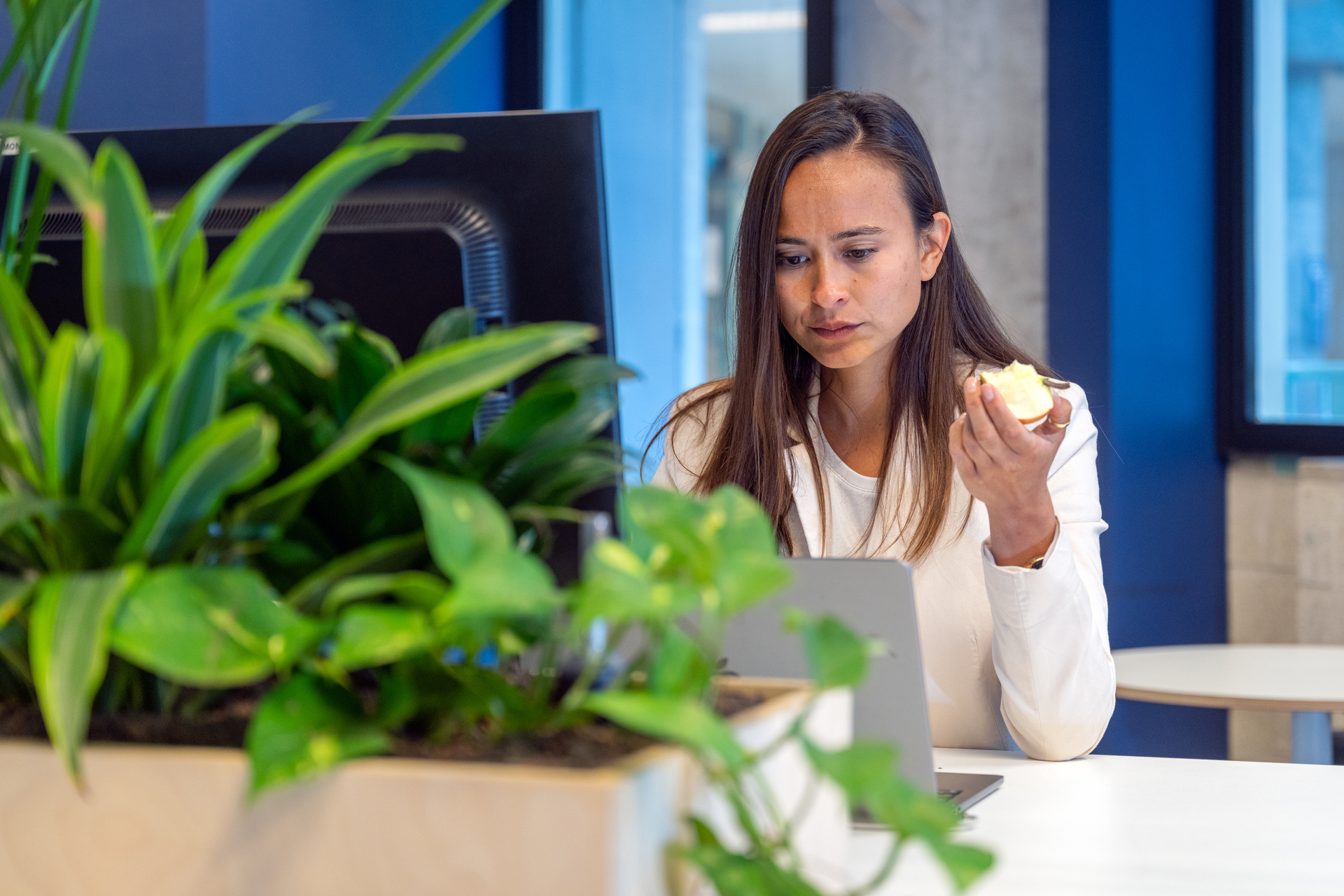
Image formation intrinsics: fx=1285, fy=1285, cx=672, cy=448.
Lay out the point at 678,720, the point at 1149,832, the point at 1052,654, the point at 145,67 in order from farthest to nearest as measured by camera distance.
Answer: the point at 145,67 → the point at 1052,654 → the point at 1149,832 → the point at 678,720

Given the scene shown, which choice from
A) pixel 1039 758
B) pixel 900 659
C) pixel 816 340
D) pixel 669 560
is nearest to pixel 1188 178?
pixel 816 340

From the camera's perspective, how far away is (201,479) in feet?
1.59

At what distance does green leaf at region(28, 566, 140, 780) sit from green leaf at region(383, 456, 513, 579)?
113 mm

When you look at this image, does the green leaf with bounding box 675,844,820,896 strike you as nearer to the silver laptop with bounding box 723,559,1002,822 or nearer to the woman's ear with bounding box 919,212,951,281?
the silver laptop with bounding box 723,559,1002,822

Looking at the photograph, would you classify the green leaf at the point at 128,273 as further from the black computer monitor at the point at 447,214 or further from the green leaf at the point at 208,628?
the black computer monitor at the point at 447,214

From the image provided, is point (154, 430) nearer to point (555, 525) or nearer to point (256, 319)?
point (256, 319)

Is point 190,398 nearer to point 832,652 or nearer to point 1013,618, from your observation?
point 832,652

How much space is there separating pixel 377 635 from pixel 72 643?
109mm

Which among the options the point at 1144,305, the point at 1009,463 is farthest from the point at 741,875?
the point at 1144,305

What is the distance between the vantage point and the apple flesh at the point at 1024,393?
4.03 feet

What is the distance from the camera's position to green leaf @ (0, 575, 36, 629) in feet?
1.62

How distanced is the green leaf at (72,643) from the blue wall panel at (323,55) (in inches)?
68.9

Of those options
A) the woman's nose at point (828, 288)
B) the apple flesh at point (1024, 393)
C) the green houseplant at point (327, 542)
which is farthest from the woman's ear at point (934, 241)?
the green houseplant at point (327, 542)

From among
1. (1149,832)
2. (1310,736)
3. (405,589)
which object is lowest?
(1310,736)
